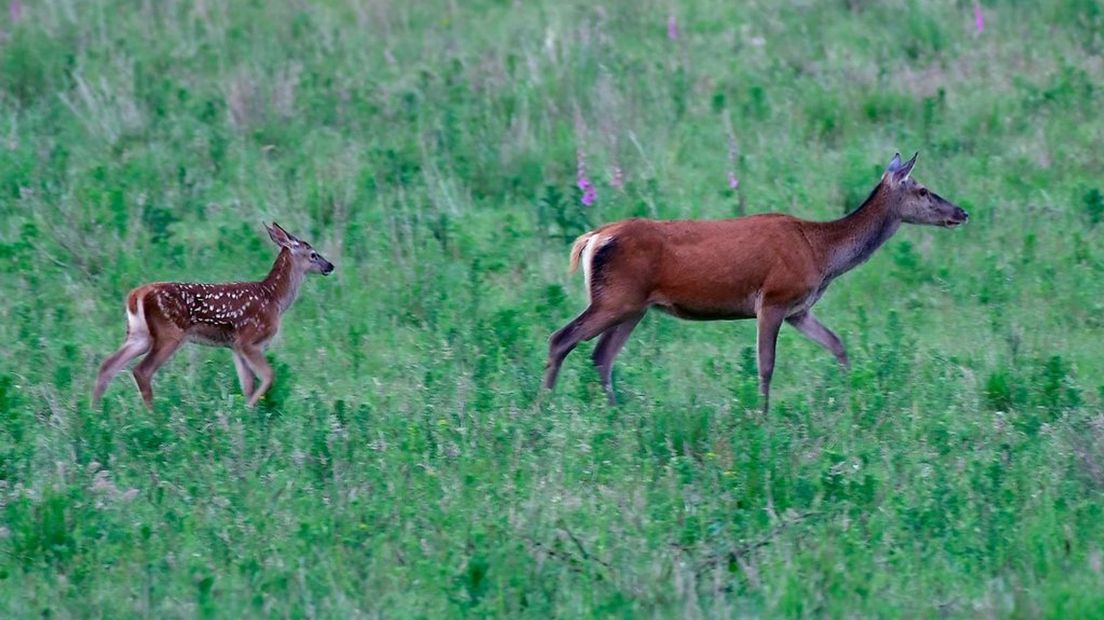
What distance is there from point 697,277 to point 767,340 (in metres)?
0.46

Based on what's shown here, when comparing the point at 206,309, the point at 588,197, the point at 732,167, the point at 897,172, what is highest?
the point at 897,172

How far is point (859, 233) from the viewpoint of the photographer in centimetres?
994

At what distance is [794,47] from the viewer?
14.7 metres

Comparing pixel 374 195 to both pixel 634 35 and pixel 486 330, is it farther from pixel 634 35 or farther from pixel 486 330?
pixel 634 35

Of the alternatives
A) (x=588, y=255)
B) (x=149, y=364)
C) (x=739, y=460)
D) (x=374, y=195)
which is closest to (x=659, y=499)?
(x=739, y=460)

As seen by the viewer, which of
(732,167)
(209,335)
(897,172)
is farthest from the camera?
(732,167)

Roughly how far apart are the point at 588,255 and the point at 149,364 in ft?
7.18

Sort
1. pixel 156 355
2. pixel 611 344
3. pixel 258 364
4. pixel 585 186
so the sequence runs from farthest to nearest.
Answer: pixel 585 186 → pixel 611 344 → pixel 258 364 → pixel 156 355

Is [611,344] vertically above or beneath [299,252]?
beneath

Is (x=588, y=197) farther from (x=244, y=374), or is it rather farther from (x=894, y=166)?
(x=244, y=374)

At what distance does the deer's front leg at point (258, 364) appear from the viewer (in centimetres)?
911

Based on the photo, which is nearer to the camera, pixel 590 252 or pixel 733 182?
pixel 590 252

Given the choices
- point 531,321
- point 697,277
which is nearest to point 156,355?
point 531,321

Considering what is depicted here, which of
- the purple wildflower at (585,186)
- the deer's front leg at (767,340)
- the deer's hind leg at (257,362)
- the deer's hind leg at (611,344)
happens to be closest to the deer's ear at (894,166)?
the deer's front leg at (767,340)
